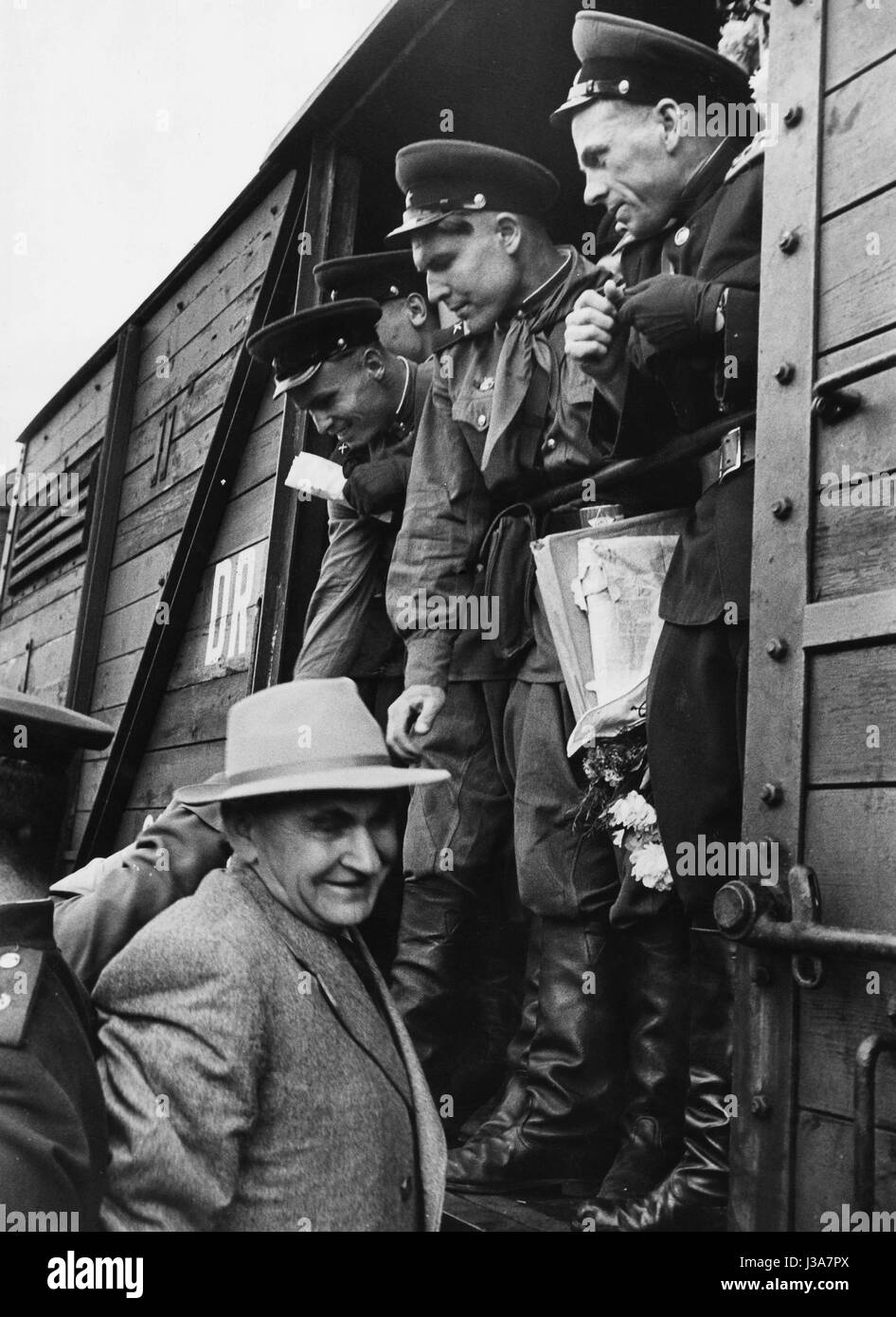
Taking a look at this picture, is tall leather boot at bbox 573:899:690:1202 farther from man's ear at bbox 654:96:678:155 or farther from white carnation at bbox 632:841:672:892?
man's ear at bbox 654:96:678:155

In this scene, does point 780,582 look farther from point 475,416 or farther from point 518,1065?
point 518,1065

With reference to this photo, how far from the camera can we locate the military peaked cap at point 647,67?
7.82ft

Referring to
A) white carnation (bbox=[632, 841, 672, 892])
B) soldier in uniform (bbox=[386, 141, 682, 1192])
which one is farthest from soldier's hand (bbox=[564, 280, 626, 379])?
white carnation (bbox=[632, 841, 672, 892])

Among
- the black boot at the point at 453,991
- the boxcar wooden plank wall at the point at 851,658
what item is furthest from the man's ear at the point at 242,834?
the black boot at the point at 453,991

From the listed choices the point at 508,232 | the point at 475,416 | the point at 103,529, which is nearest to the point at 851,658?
the point at 475,416

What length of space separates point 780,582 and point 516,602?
0.91 meters

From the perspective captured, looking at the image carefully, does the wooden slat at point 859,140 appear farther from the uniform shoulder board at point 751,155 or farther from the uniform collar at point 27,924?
the uniform collar at point 27,924

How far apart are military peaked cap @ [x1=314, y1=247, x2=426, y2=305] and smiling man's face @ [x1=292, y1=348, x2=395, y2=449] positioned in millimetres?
463

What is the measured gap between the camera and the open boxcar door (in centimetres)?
167

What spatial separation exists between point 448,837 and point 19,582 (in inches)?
213

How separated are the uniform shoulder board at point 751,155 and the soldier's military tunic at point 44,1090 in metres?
1.69

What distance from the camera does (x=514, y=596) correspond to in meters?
2.73

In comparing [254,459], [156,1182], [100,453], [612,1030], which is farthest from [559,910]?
[100,453]
